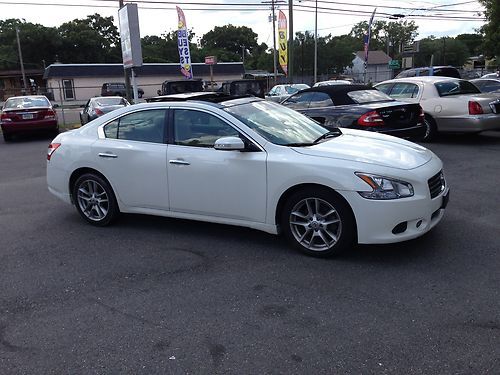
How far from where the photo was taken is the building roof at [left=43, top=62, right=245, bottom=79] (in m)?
49.2

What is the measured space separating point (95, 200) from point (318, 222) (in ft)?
9.40

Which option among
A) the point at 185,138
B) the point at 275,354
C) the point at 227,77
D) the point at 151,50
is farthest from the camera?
the point at 151,50

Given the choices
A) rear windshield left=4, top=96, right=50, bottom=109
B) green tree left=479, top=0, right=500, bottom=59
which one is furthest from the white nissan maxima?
green tree left=479, top=0, right=500, bottom=59

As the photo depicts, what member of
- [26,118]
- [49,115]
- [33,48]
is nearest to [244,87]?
[49,115]

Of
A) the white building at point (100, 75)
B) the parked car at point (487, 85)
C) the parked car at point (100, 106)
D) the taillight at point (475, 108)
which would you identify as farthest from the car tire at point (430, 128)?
the white building at point (100, 75)

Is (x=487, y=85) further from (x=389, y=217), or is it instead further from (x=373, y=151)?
(x=389, y=217)

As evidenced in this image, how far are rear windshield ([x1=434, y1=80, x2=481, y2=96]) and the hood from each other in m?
6.69

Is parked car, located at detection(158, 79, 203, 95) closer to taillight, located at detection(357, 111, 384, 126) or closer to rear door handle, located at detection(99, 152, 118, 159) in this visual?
taillight, located at detection(357, 111, 384, 126)

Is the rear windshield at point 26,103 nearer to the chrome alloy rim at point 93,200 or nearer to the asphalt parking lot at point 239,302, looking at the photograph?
the asphalt parking lot at point 239,302

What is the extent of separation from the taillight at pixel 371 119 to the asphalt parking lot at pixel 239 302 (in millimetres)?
3378

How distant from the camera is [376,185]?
4.20 m

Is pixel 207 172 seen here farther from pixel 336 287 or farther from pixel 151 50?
pixel 151 50

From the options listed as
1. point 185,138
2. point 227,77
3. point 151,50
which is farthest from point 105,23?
point 185,138

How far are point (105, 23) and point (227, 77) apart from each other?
44.1 m
